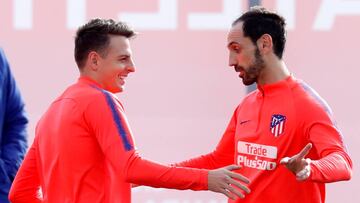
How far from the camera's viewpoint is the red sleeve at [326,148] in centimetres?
389

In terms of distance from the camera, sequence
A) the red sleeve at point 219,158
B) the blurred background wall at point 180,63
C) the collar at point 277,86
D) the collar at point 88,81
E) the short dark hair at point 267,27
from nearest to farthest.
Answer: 1. the collar at point 88,81
2. the collar at point 277,86
3. the short dark hair at point 267,27
4. the red sleeve at point 219,158
5. the blurred background wall at point 180,63

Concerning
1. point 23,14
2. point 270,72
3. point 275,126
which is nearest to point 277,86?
point 270,72

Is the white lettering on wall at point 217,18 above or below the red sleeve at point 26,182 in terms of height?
above

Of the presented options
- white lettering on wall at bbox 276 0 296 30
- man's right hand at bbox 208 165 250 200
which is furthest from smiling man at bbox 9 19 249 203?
white lettering on wall at bbox 276 0 296 30

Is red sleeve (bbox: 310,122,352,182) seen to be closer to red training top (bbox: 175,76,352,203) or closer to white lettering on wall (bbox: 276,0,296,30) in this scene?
red training top (bbox: 175,76,352,203)

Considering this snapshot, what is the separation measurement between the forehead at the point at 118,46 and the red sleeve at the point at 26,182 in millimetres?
490

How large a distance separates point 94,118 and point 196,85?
6.75ft

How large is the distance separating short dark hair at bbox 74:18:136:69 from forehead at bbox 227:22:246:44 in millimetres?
538

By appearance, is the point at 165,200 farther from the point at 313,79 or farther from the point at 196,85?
the point at 313,79

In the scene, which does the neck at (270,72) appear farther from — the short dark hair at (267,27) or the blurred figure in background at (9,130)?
the blurred figure in background at (9,130)

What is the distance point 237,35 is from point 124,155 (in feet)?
3.20

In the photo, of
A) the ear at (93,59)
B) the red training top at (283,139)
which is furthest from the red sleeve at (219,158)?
the ear at (93,59)

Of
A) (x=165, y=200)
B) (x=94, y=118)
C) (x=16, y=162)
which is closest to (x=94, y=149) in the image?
(x=94, y=118)

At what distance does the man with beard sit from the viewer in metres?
4.12
